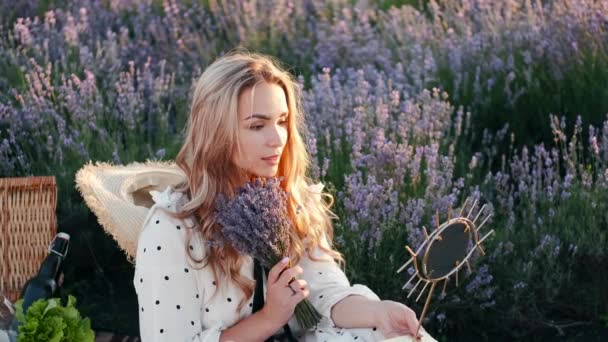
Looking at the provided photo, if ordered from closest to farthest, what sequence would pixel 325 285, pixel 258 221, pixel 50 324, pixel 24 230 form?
1. pixel 258 221
2. pixel 325 285
3. pixel 50 324
4. pixel 24 230

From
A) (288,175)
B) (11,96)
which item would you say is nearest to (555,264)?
(288,175)

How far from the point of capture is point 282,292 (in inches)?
103

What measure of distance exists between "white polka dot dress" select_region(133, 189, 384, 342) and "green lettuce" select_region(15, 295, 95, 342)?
411 mm

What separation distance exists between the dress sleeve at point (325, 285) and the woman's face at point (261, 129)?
1.13 feet

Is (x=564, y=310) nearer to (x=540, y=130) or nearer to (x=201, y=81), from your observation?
(x=540, y=130)

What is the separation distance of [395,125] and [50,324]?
5.62 feet

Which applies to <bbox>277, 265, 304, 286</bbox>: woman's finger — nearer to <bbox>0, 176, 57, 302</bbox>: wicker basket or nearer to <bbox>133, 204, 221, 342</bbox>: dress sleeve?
<bbox>133, 204, 221, 342</bbox>: dress sleeve

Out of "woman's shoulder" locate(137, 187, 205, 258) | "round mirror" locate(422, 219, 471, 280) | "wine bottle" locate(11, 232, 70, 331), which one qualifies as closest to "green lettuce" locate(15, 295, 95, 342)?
"wine bottle" locate(11, 232, 70, 331)

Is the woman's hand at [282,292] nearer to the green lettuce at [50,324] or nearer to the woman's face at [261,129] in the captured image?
the woman's face at [261,129]

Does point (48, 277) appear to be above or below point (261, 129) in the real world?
below

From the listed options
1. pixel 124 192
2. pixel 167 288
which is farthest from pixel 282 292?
pixel 124 192

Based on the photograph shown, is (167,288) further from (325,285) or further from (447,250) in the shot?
(447,250)

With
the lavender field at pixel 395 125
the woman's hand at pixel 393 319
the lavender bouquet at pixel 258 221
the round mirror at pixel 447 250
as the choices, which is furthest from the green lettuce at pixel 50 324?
the round mirror at pixel 447 250

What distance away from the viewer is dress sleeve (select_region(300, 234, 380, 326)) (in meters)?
2.90
